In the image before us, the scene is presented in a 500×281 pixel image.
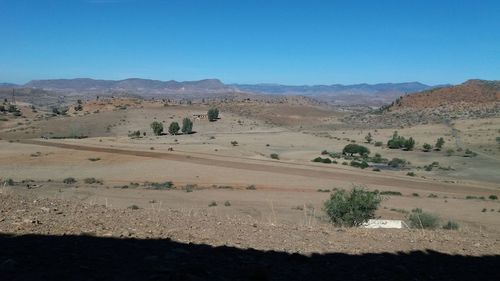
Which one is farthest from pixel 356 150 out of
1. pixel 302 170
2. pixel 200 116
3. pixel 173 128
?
pixel 200 116

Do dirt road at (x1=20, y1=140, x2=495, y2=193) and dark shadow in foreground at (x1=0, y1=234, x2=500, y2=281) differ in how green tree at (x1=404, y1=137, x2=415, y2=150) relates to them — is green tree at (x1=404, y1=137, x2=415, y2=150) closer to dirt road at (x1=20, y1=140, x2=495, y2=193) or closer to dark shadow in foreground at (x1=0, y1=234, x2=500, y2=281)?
dirt road at (x1=20, y1=140, x2=495, y2=193)

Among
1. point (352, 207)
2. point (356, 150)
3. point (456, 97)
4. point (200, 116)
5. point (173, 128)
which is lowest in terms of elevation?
point (356, 150)

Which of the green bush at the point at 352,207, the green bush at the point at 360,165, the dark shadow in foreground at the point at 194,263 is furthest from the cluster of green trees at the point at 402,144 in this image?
the dark shadow in foreground at the point at 194,263

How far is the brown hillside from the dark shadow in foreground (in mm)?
169525

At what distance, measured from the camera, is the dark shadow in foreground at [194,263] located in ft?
26.8

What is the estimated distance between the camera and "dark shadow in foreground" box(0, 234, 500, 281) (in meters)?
8.17

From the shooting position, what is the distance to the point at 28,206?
13.6 m

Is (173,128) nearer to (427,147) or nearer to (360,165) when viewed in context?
(427,147)

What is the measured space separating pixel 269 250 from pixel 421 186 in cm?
4867

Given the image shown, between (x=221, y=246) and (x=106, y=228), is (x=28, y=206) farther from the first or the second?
(x=221, y=246)

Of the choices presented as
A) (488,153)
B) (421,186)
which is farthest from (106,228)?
(488,153)

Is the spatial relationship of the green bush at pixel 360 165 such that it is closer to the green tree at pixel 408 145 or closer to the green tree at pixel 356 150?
the green tree at pixel 356 150

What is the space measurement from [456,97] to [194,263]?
7352 inches

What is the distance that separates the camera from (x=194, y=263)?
29.5 feet
